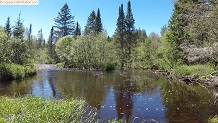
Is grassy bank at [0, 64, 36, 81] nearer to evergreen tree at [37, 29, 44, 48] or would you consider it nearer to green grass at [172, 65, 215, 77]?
→ green grass at [172, 65, 215, 77]

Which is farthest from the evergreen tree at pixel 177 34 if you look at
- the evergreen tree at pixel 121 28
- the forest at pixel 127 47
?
the evergreen tree at pixel 121 28

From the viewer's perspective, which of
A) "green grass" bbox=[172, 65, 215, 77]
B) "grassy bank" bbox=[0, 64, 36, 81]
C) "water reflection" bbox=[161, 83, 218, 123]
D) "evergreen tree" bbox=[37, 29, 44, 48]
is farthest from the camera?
"evergreen tree" bbox=[37, 29, 44, 48]

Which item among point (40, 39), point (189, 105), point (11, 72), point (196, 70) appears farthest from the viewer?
point (40, 39)

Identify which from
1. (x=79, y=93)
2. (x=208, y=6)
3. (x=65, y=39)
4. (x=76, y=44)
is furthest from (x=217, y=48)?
(x=65, y=39)

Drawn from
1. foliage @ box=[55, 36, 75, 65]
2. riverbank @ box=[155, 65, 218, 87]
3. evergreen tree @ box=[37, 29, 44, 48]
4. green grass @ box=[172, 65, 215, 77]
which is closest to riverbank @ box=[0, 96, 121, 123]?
riverbank @ box=[155, 65, 218, 87]

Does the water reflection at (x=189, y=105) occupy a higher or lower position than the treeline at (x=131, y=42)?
lower

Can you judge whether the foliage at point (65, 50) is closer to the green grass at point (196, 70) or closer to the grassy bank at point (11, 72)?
the grassy bank at point (11, 72)

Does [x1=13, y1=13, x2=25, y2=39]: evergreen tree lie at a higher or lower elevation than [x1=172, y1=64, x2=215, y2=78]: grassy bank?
higher

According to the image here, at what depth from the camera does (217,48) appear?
43.5ft

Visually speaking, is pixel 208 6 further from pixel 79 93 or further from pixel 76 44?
pixel 76 44

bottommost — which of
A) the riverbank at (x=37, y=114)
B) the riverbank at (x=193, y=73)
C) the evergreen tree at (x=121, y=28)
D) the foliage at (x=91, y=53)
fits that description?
the riverbank at (x=37, y=114)

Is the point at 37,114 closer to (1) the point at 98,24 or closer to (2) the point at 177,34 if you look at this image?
(2) the point at 177,34

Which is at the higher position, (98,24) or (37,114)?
(98,24)

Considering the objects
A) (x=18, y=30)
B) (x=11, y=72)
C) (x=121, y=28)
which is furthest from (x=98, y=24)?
(x=11, y=72)
